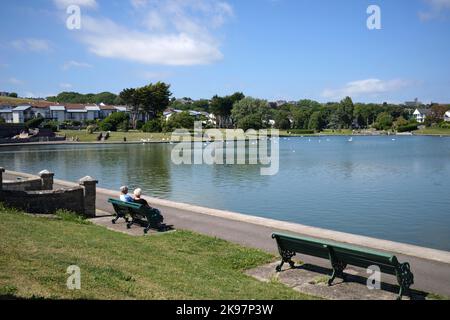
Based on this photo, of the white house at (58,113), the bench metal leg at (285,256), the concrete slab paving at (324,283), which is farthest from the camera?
the white house at (58,113)

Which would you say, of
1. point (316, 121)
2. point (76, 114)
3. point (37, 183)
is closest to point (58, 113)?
point (76, 114)

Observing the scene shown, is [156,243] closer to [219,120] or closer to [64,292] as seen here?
[64,292]

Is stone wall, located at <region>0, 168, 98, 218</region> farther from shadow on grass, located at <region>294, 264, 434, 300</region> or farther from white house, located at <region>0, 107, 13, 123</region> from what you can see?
white house, located at <region>0, 107, 13, 123</region>

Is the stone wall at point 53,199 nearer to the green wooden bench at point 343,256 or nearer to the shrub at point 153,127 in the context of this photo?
the green wooden bench at point 343,256

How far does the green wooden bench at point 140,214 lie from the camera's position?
1238cm

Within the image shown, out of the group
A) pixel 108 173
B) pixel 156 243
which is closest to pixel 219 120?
pixel 108 173

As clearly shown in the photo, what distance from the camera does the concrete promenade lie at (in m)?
8.38

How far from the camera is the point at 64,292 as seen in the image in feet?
20.0

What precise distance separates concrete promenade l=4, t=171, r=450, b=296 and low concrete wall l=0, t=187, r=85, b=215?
1211 mm

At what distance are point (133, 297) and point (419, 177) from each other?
94.7 feet

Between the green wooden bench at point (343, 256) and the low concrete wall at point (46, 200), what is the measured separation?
332 inches

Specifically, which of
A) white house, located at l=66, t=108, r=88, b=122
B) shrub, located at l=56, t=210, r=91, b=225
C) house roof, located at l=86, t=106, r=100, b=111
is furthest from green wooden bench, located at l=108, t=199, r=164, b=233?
house roof, located at l=86, t=106, r=100, b=111

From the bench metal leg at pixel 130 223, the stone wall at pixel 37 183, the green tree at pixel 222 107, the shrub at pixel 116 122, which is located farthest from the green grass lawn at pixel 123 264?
the green tree at pixel 222 107

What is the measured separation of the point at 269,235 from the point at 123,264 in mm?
4669
